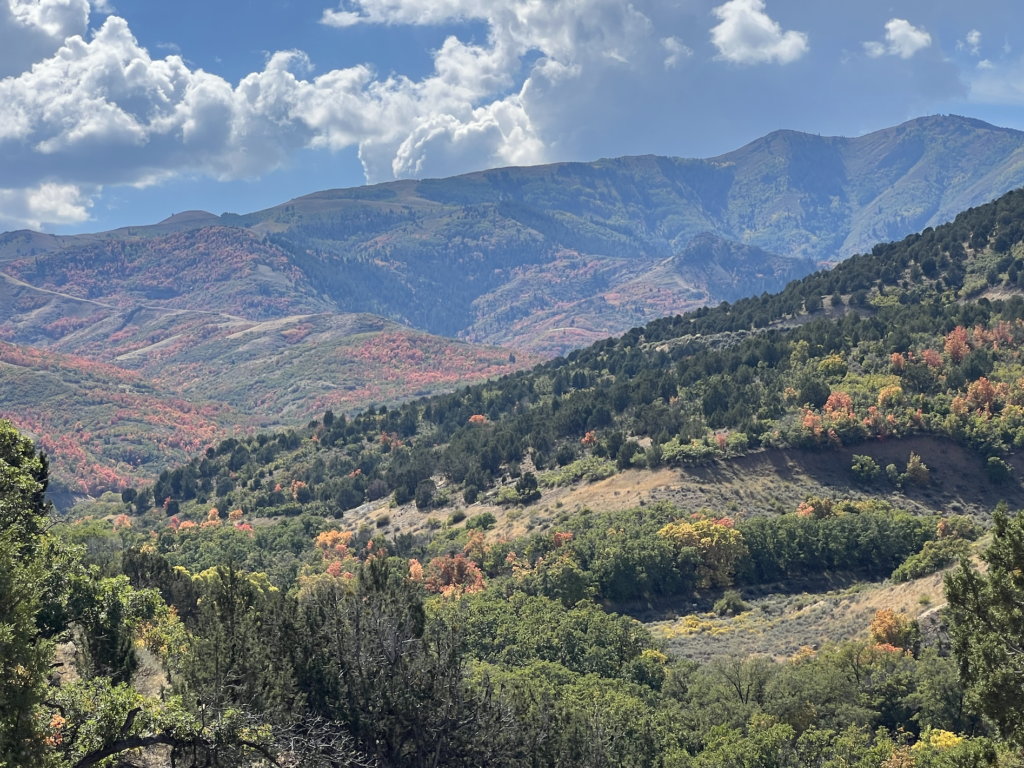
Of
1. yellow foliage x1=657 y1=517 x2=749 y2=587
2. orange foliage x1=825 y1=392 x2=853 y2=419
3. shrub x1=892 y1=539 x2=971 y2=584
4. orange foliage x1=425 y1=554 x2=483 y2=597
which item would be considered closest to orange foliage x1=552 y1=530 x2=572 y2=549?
orange foliage x1=425 y1=554 x2=483 y2=597

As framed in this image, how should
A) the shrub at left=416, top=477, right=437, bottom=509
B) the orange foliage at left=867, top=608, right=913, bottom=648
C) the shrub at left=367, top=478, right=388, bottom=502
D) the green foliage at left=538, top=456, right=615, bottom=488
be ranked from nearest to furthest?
1. the orange foliage at left=867, top=608, right=913, bottom=648
2. the green foliage at left=538, top=456, right=615, bottom=488
3. the shrub at left=416, top=477, right=437, bottom=509
4. the shrub at left=367, top=478, right=388, bottom=502

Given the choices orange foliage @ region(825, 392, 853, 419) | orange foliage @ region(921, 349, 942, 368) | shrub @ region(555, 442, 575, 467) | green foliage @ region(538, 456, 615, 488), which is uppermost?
orange foliage @ region(921, 349, 942, 368)

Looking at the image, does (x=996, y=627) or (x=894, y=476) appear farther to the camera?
(x=894, y=476)

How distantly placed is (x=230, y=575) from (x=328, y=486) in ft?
397

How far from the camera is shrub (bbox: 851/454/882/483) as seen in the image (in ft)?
350

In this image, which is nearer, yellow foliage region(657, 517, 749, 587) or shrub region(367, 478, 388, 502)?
yellow foliage region(657, 517, 749, 587)

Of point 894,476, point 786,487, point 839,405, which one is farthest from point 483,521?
point 894,476

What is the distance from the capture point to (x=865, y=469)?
10681 cm

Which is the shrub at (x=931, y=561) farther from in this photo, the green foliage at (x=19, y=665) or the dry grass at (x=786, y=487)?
the green foliage at (x=19, y=665)

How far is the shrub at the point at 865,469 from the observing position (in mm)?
106562

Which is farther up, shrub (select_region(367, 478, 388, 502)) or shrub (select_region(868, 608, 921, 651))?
shrub (select_region(367, 478, 388, 502))

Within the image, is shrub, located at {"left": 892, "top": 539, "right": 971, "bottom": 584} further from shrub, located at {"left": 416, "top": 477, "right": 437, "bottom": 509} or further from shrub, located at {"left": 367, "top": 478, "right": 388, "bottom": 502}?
shrub, located at {"left": 367, "top": 478, "right": 388, "bottom": 502}

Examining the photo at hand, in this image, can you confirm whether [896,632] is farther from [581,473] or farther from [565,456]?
[565,456]

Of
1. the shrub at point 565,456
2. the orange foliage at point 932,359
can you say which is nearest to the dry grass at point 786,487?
the orange foliage at point 932,359
